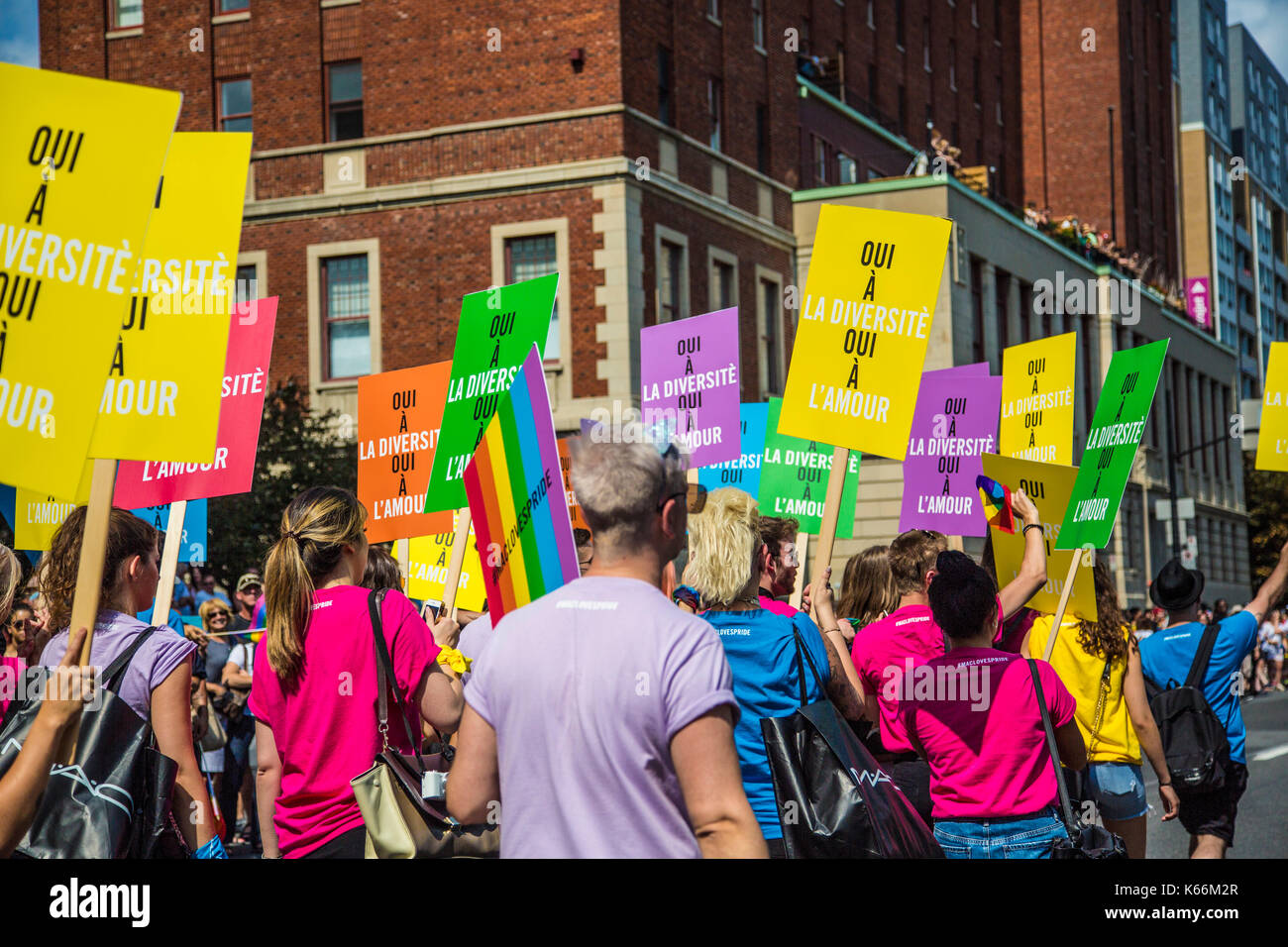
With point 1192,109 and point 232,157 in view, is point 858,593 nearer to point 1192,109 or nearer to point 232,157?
point 232,157

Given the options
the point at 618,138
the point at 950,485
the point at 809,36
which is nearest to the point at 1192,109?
the point at 809,36

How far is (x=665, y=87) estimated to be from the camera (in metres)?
29.8

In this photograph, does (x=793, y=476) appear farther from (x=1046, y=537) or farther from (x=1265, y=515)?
(x=1265, y=515)

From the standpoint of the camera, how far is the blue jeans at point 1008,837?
5035 mm

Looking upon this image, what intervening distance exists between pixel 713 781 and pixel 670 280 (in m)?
26.6

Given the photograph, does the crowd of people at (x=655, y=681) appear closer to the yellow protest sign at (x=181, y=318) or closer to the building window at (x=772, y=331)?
the yellow protest sign at (x=181, y=318)

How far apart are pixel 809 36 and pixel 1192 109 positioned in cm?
3563

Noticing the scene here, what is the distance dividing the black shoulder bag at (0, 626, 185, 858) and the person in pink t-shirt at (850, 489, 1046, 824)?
2.60 m

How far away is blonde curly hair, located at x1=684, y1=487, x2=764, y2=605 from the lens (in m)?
4.85

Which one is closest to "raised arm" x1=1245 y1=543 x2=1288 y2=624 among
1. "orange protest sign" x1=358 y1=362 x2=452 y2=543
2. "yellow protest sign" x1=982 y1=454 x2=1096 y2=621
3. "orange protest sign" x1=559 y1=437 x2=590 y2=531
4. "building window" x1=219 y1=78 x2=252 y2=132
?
"yellow protest sign" x1=982 y1=454 x2=1096 y2=621

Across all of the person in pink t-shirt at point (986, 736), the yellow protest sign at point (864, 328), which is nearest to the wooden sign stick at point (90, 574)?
the person in pink t-shirt at point (986, 736)

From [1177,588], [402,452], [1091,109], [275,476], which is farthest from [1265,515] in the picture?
[402,452]

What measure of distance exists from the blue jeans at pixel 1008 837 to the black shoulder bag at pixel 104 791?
2.36 meters

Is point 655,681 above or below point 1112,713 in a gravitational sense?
above
